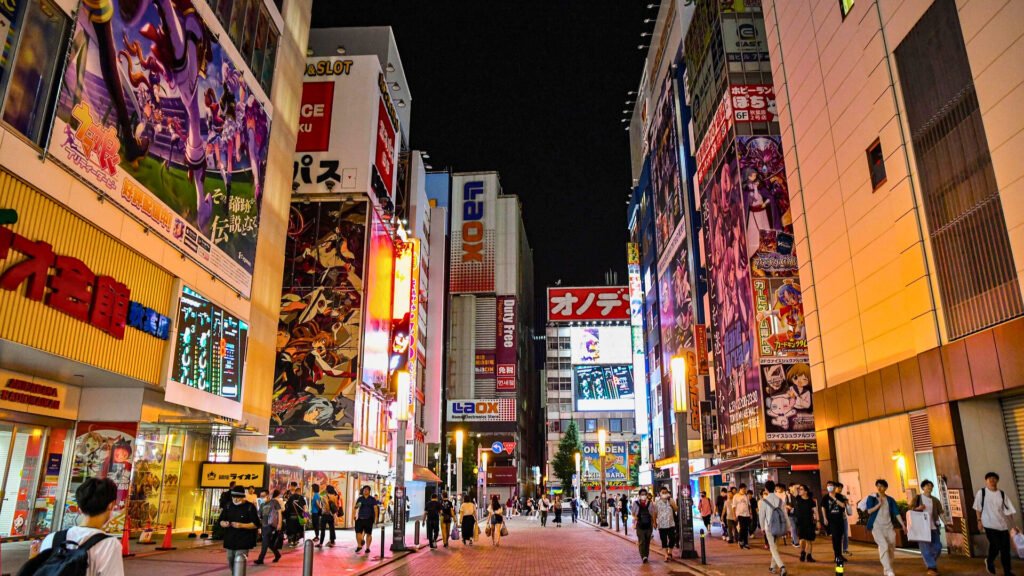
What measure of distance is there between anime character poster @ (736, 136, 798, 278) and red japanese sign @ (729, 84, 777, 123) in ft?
3.70

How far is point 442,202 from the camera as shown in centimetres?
9219

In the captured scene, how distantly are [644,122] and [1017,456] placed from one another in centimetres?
5326

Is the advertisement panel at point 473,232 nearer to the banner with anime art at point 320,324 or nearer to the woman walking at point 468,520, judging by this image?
the banner with anime art at point 320,324

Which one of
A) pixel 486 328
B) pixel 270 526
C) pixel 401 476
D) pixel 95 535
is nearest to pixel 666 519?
pixel 401 476

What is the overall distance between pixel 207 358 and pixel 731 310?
2425cm

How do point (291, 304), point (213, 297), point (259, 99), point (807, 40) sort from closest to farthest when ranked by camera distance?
point (213, 297), point (807, 40), point (259, 99), point (291, 304)

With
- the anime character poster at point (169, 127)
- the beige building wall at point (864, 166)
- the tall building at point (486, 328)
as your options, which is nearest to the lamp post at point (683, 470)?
the beige building wall at point (864, 166)

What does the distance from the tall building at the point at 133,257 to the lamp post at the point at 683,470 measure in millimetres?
11467

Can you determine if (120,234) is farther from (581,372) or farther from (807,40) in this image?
(581,372)

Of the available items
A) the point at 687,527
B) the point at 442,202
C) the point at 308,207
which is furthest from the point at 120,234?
the point at 442,202

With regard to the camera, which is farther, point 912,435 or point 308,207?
point 308,207

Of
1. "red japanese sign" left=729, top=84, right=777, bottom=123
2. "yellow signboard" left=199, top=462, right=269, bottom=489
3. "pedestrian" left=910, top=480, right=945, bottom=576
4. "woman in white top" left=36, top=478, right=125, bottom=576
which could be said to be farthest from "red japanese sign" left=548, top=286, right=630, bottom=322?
"woman in white top" left=36, top=478, right=125, bottom=576

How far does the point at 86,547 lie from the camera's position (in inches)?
141

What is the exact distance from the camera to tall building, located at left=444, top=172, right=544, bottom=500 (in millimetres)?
88125
